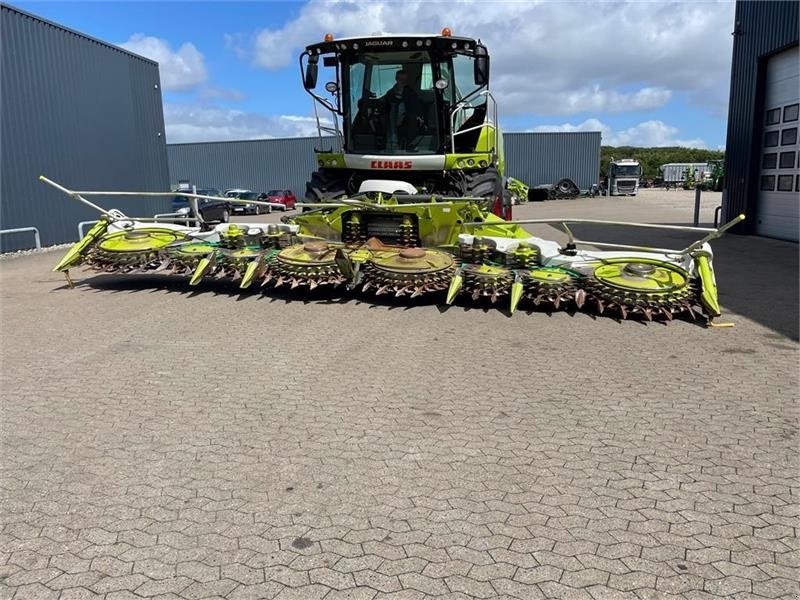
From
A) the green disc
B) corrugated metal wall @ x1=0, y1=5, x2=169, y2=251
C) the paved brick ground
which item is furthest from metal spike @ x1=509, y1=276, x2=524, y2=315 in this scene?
corrugated metal wall @ x1=0, y1=5, x2=169, y2=251

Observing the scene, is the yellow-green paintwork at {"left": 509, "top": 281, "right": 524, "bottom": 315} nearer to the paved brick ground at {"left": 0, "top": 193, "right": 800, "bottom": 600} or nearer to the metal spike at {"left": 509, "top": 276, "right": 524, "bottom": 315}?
the metal spike at {"left": 509, "top": 276, "right": 524, "bottom": 315}

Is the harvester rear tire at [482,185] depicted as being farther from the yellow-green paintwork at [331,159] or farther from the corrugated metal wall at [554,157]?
the corrugated metal wall at [554,157]

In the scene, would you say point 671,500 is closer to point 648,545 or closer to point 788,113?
point 648,545

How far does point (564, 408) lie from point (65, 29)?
56.3 feet

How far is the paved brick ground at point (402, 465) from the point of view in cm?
256

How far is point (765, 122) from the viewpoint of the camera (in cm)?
1462

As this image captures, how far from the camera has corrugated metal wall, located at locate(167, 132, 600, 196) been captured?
44.7 metres

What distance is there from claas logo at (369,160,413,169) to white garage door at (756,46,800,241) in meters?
9.45

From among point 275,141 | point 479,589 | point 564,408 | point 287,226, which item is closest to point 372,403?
point 564,408

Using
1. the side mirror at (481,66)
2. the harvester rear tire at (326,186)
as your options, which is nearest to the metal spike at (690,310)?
the side mirror at (481,66)

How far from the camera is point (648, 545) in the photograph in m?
2.71

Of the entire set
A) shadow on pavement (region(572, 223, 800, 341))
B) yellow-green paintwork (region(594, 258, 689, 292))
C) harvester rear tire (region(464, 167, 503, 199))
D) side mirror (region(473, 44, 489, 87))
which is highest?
side mirror (region(473, 44, 489, 87))

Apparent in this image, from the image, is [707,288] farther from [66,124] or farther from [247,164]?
[247,164]

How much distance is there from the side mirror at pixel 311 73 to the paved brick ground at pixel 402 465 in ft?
15.5
